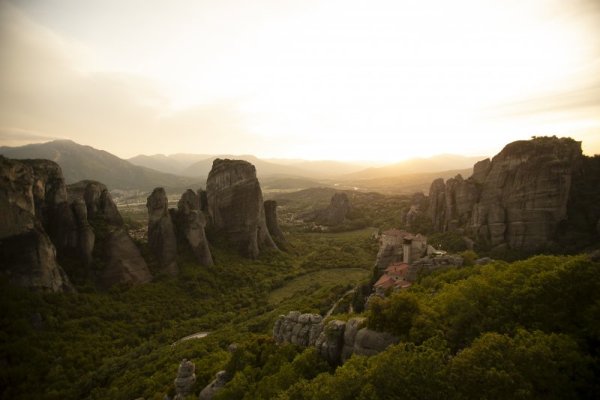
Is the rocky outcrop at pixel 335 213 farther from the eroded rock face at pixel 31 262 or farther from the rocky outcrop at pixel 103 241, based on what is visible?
the eroded rock face at pixel 31 262

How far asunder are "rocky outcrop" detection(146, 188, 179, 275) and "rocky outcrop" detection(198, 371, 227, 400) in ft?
145

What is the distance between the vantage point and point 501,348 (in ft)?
62.2

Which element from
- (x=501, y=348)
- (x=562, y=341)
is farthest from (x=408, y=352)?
(x=562, y=341)

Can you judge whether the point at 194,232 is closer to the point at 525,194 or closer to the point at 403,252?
the point at 403,252

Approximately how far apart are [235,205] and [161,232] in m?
23.3

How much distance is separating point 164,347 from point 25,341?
16.8 meters

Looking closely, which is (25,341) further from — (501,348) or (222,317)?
(501,348)

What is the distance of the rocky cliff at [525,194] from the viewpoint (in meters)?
65.1

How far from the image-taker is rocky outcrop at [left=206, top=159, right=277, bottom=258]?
91188mm

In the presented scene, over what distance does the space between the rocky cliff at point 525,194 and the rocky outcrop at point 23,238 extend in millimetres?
80006

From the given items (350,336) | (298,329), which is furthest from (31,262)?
(350,336)

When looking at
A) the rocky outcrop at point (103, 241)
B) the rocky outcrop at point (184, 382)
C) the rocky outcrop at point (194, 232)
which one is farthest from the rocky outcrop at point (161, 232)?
the rocky outcrop at point (184, 382)

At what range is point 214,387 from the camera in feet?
99.5

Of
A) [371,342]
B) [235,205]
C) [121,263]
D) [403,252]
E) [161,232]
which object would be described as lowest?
[121,263]
